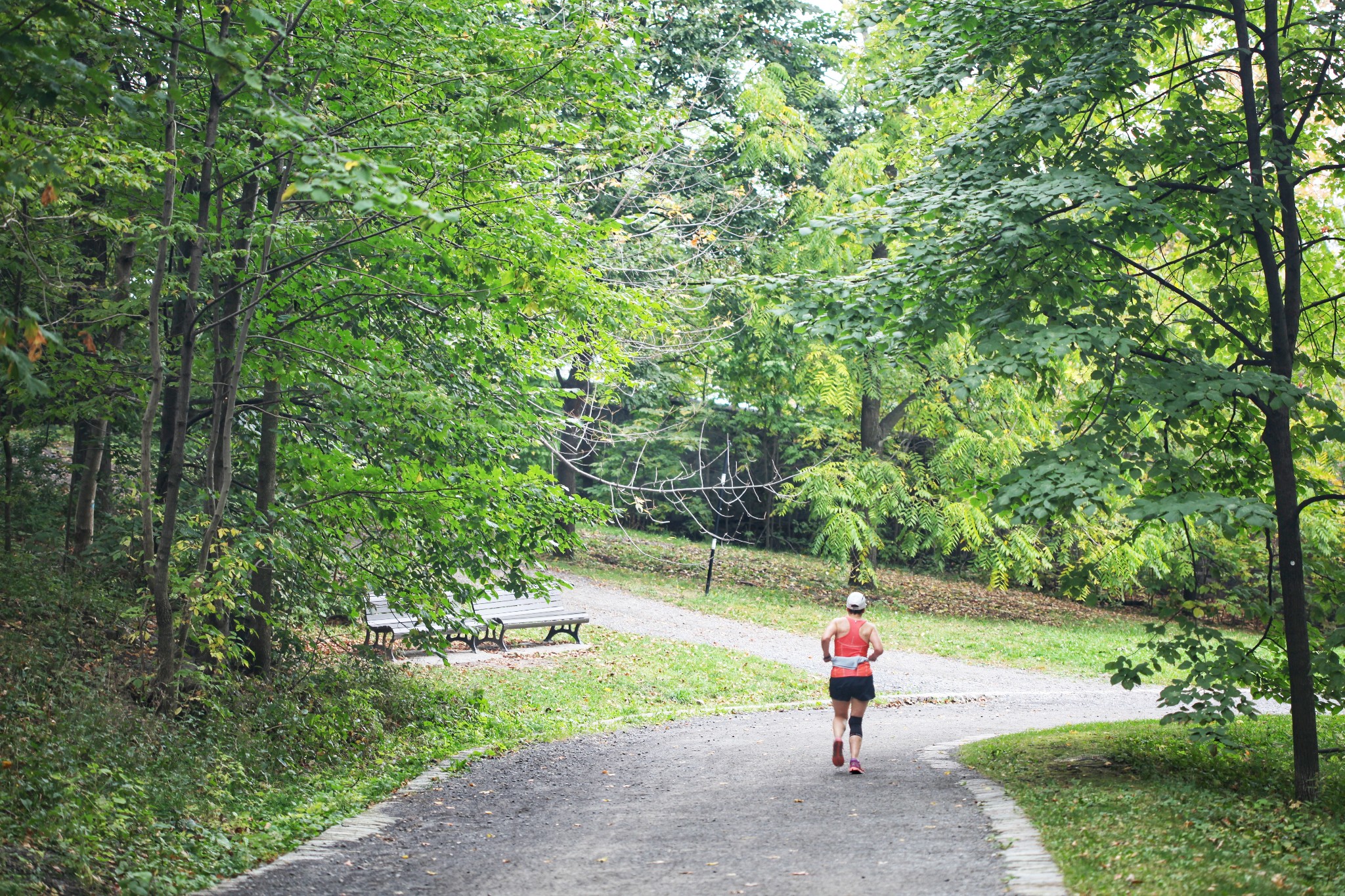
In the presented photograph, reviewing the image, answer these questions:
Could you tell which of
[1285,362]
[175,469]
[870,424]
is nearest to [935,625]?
[870,424]

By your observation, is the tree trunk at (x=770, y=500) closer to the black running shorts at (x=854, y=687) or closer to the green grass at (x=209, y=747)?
the green grass at (x=209, y=747)

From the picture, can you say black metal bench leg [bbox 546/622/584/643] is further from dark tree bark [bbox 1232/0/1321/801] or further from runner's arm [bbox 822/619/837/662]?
dark tree bark [bbox 1232/0/1321/801]

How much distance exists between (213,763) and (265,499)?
2.65 metres

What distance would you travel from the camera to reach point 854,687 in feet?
27.3

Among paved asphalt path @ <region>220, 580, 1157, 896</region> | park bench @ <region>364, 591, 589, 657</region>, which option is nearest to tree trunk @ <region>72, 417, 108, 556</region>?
park bench @ <region>364, 591, 589, 657</region>

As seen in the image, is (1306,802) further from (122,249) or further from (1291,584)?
(122,249)

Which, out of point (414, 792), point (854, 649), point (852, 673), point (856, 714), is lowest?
point (414, 792)

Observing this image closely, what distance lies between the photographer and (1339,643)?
721 cm

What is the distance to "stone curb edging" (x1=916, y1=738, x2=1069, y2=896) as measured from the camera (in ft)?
16.7

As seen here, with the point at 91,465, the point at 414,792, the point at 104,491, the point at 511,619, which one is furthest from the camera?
the point at 511,619

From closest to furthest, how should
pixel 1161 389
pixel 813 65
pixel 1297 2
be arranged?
1. pixel 1161 389
2. pixel 1297 2
3. pixel 813 65

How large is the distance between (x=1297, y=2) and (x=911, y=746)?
7.74 metres

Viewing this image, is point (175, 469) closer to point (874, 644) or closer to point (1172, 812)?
point (874, 644)

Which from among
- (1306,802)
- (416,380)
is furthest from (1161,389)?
(416,380)
